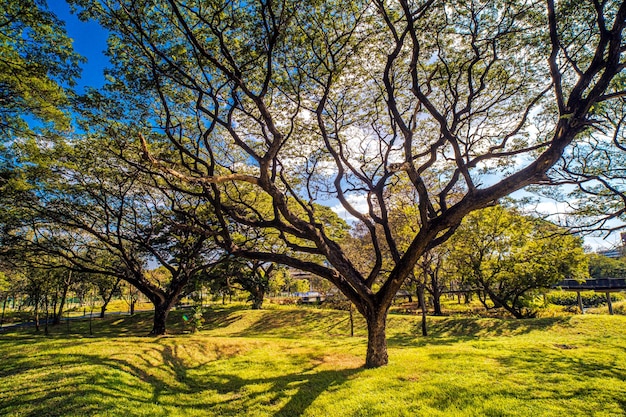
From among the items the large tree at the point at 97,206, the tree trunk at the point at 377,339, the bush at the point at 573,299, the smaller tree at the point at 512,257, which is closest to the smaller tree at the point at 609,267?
the bush at the point at 573,299

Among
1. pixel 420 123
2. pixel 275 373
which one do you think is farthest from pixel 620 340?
pixel 275 373

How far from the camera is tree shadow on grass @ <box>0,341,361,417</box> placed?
18.7 ft

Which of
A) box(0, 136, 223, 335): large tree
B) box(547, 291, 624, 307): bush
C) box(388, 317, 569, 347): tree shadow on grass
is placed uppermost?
box(0, 136, 223, 335): large tree

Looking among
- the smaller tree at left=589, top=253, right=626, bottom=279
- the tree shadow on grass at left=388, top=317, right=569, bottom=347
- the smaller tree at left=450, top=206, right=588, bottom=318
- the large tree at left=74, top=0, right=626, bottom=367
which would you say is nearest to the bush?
the smaller tree at left=450, top=206, right=588, bottom=318

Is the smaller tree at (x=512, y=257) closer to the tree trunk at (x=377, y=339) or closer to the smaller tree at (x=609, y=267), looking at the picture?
the tree trunk at (x=377, y=339)

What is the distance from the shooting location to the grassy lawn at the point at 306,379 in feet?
17.9

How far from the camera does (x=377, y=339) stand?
801 cm

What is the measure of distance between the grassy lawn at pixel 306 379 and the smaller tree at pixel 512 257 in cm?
417

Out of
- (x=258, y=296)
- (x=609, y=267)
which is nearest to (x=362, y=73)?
(x=258, y=296)

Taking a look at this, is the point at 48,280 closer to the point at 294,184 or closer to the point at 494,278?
the point at 294,184

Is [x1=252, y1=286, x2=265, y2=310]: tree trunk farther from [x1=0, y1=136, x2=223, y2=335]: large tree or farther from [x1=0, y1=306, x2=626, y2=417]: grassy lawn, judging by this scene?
[x1=0, y1=306, x2=626, y2=417]: grassy lawn

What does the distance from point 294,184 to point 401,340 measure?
8.94 m

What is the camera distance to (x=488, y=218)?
16641 millimetres

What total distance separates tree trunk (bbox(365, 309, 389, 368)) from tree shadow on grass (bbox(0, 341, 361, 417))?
62 centimetres
